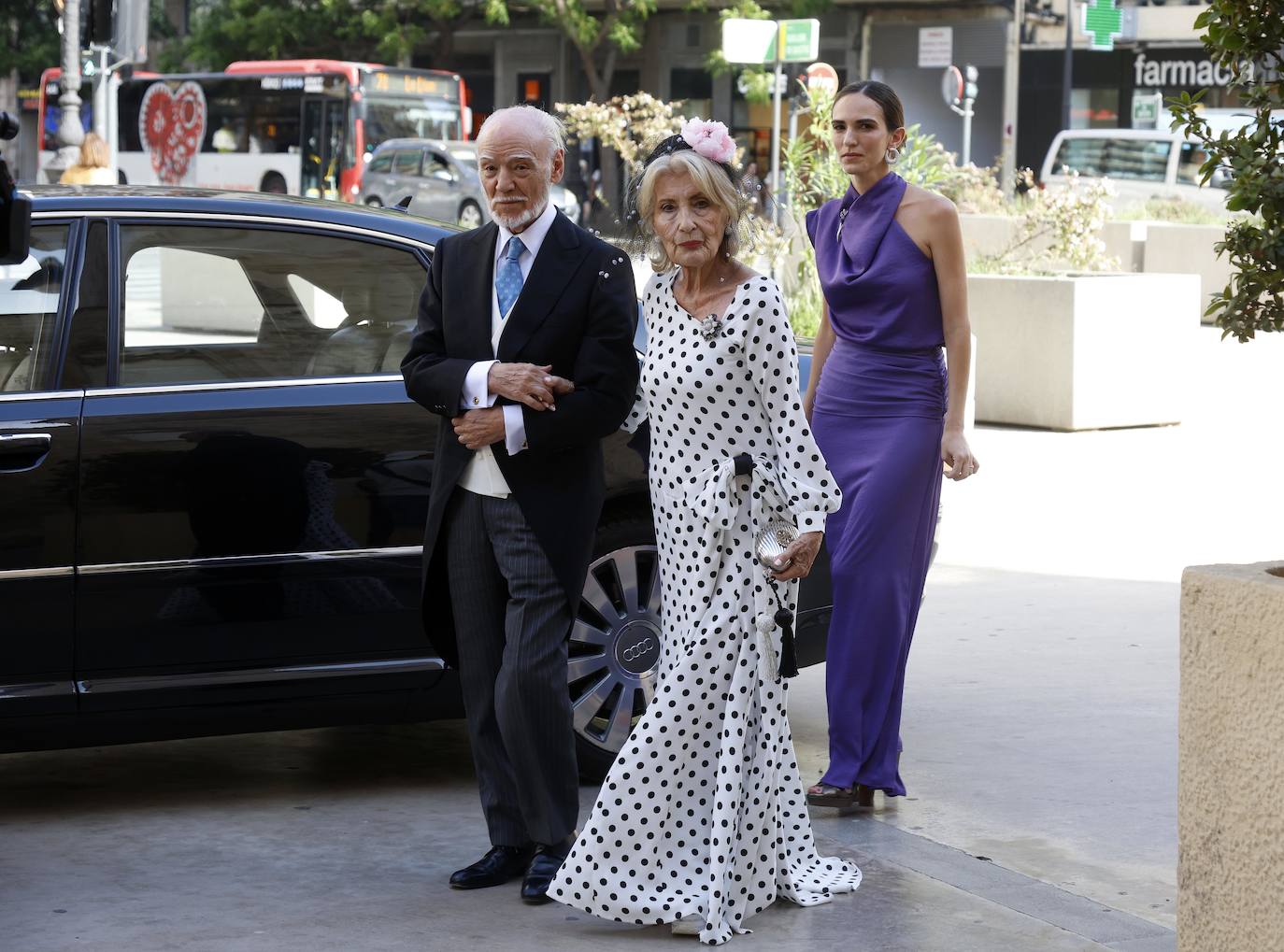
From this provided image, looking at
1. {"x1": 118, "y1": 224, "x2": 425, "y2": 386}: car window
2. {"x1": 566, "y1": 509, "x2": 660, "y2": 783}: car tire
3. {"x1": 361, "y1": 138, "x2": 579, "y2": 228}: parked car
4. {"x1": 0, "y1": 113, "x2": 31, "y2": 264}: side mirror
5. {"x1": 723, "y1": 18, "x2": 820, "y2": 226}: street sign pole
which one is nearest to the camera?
{"x1": 0, "y1": 113, "x2": 31, "y2": 264}: side mirror

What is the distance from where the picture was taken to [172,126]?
127ft

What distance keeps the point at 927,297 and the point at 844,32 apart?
44.3 meters

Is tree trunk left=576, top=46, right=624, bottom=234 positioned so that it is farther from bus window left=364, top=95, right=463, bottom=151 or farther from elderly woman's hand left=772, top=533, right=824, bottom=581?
elderly woman's hand left=772, top=533, right=824, bottom=581

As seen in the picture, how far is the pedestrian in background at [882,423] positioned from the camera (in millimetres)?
5188

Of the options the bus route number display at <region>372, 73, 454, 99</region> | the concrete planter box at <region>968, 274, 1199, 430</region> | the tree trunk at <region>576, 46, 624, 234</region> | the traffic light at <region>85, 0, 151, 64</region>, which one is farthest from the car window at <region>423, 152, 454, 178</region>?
the concrete planter box at <region>968, 274, 1199, 430</region>

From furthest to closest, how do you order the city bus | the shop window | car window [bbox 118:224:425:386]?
the shop window < the city bus < car window [bbox 118:224:425:386]

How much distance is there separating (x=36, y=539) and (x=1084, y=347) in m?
9.52

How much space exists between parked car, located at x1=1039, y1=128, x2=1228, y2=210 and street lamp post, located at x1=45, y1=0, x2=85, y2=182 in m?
17.7

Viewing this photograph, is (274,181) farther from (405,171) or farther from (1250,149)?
(1250,149)

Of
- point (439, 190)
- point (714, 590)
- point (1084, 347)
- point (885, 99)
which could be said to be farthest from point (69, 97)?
point (439, 190)

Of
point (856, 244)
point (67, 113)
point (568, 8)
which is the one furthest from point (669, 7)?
point (856, 244)

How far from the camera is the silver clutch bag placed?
14.0 feet

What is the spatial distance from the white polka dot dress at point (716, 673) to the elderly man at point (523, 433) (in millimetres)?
212

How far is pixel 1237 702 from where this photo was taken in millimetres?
3342
